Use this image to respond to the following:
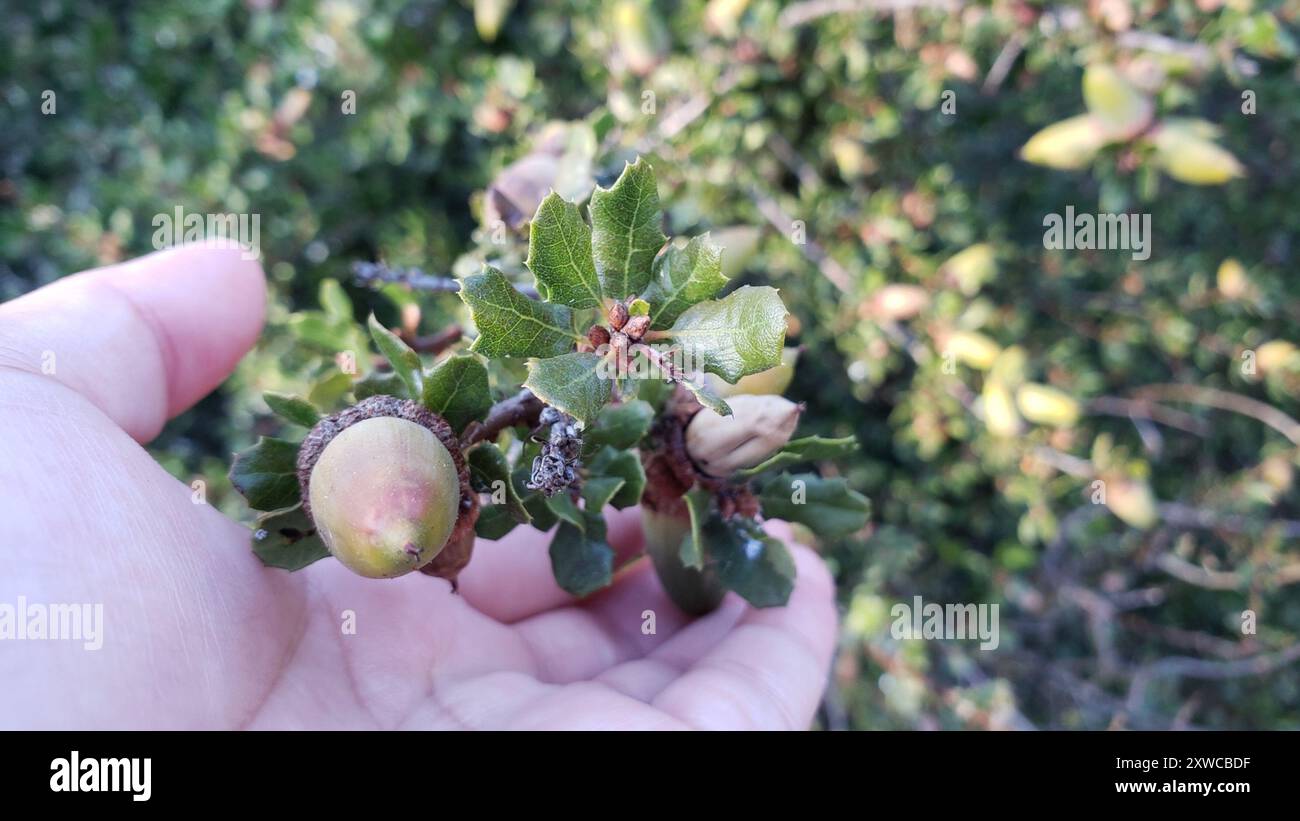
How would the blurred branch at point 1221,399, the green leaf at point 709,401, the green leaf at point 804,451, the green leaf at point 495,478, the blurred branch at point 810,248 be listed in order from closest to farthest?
1. the green leaf at point 709,401
2. the green leaf at point 495,478
3. the green leaf at point 804,451
4. the blurred branch at point 810,248
5. the blurred branch at point 1221,399

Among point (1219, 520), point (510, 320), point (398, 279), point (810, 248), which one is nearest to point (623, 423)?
point (510, 320)

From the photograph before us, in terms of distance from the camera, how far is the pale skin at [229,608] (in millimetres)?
1069

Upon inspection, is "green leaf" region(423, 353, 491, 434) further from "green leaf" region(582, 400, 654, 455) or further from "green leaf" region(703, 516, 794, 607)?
"green leaf" region(703, 516, 794, 607)

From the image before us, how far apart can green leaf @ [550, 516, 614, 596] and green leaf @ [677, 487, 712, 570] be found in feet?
0.39

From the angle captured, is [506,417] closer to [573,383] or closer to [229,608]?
[573,383]

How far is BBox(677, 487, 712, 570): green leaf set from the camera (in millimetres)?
1231

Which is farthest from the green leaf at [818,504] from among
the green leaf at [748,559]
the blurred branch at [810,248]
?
the blurred branch at [810,248]

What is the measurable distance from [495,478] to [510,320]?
0.26 meters

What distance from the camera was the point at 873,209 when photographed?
8.15 feet

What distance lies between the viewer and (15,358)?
49.8 inches

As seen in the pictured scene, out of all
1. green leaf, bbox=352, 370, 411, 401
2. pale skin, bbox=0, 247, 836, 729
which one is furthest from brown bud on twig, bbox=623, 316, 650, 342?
pale skin, bbox=0, 247, 836, 729

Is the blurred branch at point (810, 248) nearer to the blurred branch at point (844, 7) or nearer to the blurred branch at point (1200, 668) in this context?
the blurred branch at point (844, 7)
